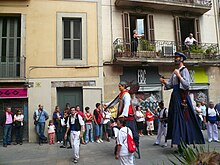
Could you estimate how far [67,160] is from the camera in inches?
278

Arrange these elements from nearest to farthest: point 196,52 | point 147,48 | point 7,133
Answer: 1. point 7,133
2. point 147,48
3. point 196,52

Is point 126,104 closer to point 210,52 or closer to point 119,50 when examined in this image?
point 119,50

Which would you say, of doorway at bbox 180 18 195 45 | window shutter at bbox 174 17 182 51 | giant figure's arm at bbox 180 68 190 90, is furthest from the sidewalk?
doorway at bbox 180 18 195 45

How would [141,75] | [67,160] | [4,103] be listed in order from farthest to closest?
[141,75]
[4,103]
[67,160]

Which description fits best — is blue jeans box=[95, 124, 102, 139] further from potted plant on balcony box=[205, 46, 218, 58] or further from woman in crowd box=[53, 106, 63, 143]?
potted plant on balcony box=[205, 46, 218, 58]

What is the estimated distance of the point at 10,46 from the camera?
39.0ft

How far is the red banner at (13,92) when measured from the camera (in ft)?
36.3

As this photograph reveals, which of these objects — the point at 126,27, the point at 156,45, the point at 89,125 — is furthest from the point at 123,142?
the point at 156,45

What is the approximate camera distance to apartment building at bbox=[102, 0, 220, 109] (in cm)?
1302

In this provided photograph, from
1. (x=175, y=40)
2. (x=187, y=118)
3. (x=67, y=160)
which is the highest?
(x=175, y=40)

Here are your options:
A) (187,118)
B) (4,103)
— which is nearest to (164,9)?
(187,118)

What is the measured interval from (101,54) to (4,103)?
5607 millimetres

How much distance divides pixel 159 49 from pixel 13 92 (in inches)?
343

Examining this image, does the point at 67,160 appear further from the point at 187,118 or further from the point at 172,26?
the point at 172,26
